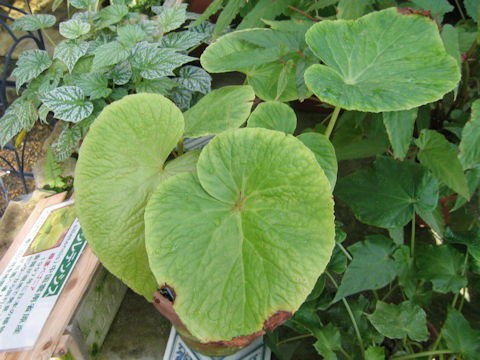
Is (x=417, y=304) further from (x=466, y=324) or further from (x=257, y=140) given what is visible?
(x=257, y=140)

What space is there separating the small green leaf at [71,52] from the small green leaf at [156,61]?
16cm

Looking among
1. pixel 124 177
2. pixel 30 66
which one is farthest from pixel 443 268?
pixel 30 66

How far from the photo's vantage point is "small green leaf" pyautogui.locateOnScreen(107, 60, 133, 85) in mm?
1092

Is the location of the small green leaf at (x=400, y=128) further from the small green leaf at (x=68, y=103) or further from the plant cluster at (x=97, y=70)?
the small green leaf at (x=68, y=103)

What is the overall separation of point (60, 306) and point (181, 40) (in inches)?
30.8

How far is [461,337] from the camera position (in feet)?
2.63

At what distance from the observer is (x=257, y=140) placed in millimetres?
611

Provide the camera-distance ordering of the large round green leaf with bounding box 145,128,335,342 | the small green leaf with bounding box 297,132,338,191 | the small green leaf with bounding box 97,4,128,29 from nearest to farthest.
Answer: the large round green leaf with bounding box 145,128,335,342
the small green leaf with bounding box 297,132,338,191
the small green leaf with bounding box 97,4,128,29

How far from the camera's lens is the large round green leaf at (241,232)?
21.4 inches

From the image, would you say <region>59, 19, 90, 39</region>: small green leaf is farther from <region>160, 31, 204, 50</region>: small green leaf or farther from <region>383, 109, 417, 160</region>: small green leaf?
<region>383, 109, 417, 160</region>: small green leaf

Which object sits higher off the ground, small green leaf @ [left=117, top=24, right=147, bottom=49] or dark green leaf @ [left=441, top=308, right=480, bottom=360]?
small green leaf @ [left=117, top=24, right=147, bottom=49]

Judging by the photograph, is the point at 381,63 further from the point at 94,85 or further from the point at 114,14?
the point at 114,14

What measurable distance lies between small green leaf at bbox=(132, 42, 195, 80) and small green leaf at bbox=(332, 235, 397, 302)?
0.62 metres

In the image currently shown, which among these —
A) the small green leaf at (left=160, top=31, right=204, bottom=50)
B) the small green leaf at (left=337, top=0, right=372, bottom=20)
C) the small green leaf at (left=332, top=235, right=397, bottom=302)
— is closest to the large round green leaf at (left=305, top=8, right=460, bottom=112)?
the small green leaf at (left=337, top=0, right=372, bottom=20)
